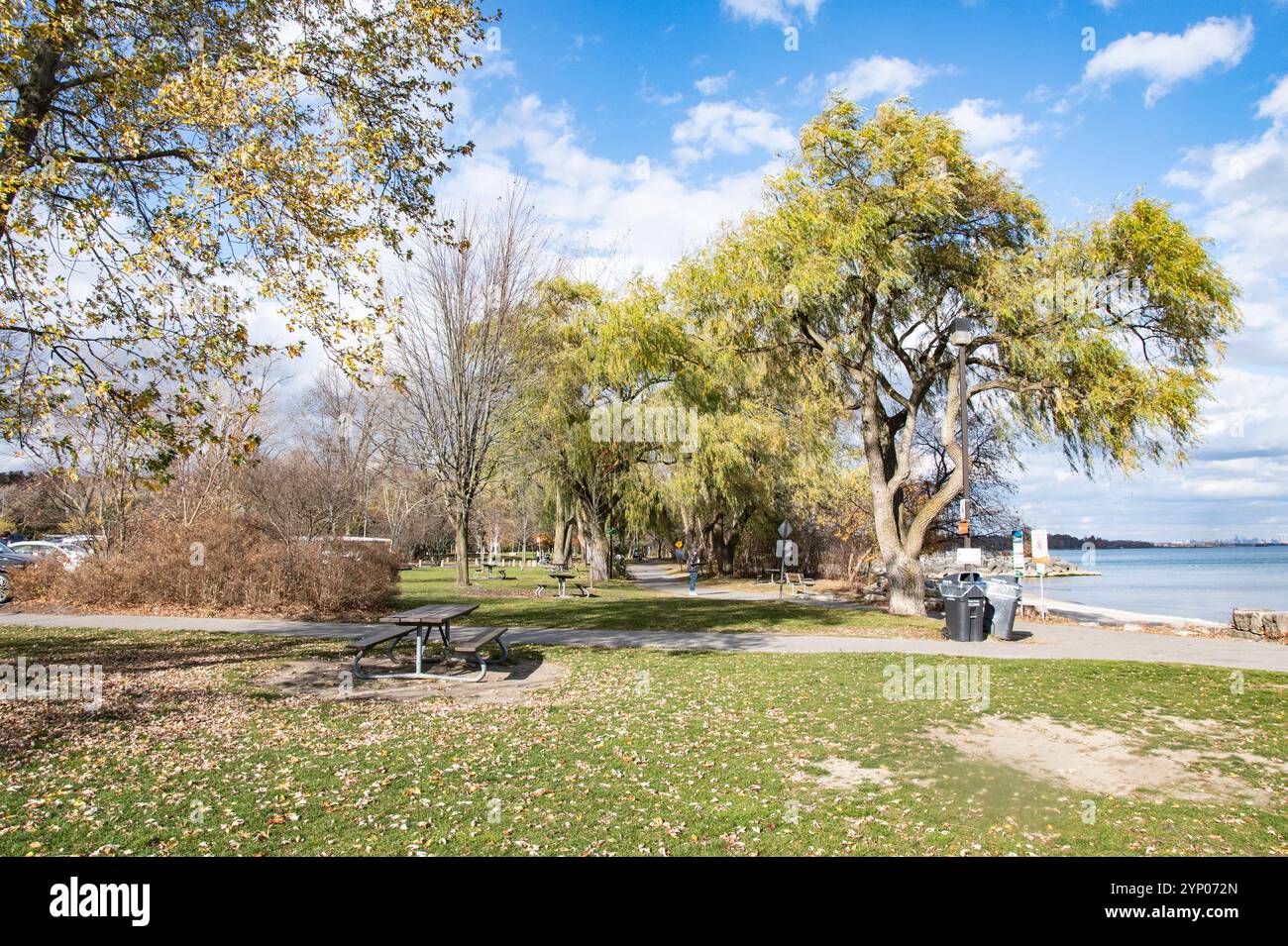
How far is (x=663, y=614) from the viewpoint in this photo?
64.1ft

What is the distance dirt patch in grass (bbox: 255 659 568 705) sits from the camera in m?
8.60

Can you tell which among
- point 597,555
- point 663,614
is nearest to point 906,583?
point 663,614

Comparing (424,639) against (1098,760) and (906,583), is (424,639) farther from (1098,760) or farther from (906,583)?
(906,583)

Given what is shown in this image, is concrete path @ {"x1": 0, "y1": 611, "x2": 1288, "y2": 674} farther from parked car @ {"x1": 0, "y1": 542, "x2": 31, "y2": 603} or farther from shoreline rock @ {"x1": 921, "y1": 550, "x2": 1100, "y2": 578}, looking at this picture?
shoreline rock @ {"x1": 921, "y1": 550, "x2": 1100, "y2": 578}

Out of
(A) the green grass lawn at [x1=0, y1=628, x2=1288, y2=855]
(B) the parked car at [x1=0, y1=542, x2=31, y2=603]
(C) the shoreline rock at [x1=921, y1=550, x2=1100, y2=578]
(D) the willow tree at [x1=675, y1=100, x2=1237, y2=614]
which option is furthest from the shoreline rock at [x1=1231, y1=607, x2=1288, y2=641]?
(B) the parked car at [x1=0, y1=542, x2=31, y2=603]

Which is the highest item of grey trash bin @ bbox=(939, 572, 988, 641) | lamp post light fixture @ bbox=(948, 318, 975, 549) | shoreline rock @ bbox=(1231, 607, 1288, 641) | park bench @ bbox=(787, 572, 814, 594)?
lamp post light fixture @ bbox=(948, 318, 975, 549)

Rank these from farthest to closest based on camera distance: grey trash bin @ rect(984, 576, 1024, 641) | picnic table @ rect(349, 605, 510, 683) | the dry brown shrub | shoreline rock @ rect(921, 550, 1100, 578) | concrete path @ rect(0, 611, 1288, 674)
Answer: shoreline rock @ rect(921, 550, 1100, 578) → the dry brown shrub → grey trash bin @ rect(984, 576, 1024, 641) → concrete path @ rect(0, 611, 1288, 674) → picnic table @ rect(349, 605, 510, 683)

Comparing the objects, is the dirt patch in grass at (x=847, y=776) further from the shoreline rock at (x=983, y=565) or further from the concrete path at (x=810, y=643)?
the shoreline rock at (x=983, y=565)

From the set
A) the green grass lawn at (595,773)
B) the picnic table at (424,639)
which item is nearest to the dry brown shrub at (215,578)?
the picnic table at (424,639)

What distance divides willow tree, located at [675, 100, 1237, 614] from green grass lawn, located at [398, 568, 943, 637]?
2.72 meters

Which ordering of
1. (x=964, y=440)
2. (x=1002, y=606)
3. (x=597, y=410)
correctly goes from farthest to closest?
1. (x=597, y=410)
2. (x=1002, y=606)
3. (x=964, y=440)

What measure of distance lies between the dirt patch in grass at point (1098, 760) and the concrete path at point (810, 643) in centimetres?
568

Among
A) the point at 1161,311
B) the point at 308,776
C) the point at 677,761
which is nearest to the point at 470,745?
the point at 308,776

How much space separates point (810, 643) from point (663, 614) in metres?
5.91
